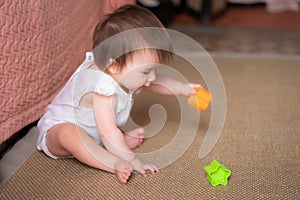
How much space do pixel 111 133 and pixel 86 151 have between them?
0.20 feet

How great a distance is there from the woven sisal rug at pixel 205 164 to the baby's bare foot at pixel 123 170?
1 centimetres

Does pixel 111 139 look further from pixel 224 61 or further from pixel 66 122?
pixel 224 61

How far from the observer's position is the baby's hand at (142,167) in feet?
2.49

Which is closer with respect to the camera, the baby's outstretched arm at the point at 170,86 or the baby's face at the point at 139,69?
the baby's face at the point at 139,69

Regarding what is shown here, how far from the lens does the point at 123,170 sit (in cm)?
74

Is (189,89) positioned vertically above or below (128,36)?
below

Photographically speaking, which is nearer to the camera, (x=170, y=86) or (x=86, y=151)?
(x=86, y=151)

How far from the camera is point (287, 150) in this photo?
861mm

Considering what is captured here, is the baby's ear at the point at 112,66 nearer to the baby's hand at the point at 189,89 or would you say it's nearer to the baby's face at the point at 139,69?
the baby's face at the point at 139,69

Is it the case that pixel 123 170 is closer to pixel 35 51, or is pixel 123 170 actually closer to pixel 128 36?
pixel 128 36

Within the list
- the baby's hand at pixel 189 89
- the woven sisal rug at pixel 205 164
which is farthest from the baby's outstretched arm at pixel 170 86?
the woven sisal rug at pixel 205 164

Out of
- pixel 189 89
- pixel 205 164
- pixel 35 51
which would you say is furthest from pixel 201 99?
pixel 35 51

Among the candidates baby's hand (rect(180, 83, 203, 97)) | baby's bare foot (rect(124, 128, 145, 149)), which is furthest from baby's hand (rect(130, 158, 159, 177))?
baby's hand (rect(180, 83, 203, 97))

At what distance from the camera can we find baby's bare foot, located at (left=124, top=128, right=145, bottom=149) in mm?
875
